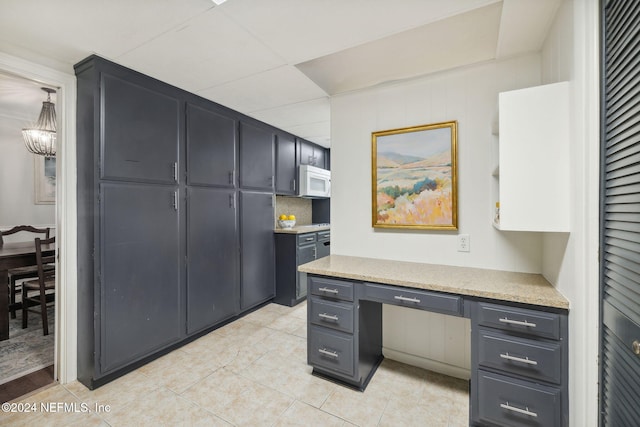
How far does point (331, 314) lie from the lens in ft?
6.40

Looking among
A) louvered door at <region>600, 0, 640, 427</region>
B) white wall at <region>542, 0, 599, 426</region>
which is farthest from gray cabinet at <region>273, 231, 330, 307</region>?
louvered door at <region>600, 0, 640, 427</region>

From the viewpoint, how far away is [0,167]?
392cm

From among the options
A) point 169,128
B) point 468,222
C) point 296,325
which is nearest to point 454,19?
point 468,222

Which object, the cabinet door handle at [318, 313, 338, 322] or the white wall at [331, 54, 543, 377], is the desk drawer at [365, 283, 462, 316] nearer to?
the cabinet door handle at [318, 313, 338, 322]

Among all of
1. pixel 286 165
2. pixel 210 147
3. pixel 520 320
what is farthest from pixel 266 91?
pixel 520 320

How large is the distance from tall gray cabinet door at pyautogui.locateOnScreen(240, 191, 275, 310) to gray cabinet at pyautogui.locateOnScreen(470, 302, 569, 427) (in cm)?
239

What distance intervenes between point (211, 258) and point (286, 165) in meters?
1.67

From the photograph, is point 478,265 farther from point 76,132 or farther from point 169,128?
point 76,132

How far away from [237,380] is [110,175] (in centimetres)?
174

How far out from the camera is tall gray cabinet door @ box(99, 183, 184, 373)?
2023 mm

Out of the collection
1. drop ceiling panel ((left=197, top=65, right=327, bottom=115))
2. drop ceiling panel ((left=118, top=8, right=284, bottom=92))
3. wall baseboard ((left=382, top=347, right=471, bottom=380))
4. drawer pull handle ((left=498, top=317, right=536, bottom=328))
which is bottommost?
wall baseboard ((left=382, top=347, right=471, bottom=380))

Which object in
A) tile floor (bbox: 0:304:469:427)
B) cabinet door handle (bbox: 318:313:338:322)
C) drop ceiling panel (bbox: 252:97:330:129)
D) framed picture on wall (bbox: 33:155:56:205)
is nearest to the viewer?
tile floor (bbox: 0:304:469:427)

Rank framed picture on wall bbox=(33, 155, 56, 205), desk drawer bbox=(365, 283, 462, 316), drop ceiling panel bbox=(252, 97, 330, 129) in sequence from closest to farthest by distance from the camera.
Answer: desk drawer bbox=(365, 283, 462, 316) → drop ceiling panel bbox=(252, 97, 330, 129) → framed picture on wall bbox=(33, 155, 56, 205)

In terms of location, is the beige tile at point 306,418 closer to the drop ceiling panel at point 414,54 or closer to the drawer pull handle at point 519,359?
the drawer pull handle at point 519,359
